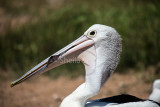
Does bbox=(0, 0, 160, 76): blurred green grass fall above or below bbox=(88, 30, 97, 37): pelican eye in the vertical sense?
above

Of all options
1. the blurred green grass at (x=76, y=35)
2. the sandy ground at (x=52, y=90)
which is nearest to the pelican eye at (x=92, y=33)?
the sandy ground at (x=52, y=90)

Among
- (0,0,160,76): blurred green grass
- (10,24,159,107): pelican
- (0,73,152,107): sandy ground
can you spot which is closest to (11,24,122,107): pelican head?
(10,24,159,107): pelican

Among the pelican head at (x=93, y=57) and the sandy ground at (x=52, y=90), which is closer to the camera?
the pelican head at (x=93, y=57)

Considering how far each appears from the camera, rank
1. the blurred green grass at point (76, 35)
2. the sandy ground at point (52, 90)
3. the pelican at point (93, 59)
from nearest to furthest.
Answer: the pelican at point (93, 59) < the sandy ground at point (52, 90) < the blurred green grass at point (76, 35)

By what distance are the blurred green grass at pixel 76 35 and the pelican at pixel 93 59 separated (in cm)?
280

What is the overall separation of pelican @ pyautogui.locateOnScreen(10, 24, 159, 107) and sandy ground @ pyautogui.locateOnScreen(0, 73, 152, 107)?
196cm

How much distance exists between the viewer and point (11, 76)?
17.4 ft

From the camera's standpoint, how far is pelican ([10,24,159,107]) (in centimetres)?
227

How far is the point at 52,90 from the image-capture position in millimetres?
4840

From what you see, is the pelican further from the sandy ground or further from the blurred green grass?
the blurred green grass

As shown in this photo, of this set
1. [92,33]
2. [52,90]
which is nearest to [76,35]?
[52,90]

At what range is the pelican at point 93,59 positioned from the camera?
2268 millimetres

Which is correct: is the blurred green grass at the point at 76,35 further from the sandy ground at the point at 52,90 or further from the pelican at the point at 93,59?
the pelican at the point at 93,59

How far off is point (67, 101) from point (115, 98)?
54cm
